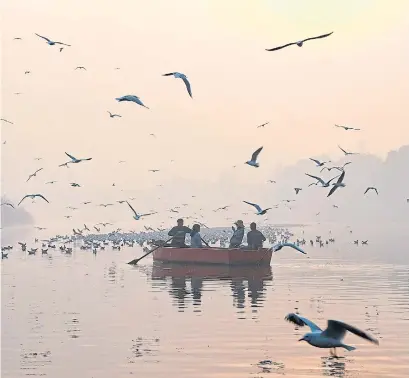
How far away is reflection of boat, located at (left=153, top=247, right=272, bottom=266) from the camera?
46.4 meters

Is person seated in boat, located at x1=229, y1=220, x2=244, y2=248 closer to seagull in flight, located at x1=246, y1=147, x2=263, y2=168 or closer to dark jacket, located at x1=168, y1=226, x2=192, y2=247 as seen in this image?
dark jacket, located at x1=168, y1=226, x2=192, y2=247

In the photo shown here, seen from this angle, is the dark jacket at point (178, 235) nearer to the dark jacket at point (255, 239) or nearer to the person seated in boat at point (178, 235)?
the person seated in boat at point (178, 235)

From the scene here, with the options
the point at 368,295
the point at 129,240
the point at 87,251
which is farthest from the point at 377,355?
the point at 129,240

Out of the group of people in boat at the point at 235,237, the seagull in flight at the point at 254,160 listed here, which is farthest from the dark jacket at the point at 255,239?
the seagull in flight at the point at 254,160

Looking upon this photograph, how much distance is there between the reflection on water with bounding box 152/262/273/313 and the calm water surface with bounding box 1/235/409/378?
2.0 inches

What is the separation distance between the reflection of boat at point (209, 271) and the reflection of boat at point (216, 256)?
1.22ft

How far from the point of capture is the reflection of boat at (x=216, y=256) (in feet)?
152

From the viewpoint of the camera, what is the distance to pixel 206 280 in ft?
137

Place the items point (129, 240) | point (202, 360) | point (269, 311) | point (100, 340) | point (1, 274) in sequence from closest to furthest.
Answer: point (202, 360) → point (100, 340) → point (269, 311) → point (1, 274) → point (129, 240)

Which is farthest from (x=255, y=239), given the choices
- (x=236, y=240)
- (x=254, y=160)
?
(x=254, y=160)

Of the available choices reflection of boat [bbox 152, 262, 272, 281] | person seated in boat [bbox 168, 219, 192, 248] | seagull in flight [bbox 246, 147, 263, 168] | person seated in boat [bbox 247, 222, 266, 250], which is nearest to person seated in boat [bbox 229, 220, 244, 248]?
person seated in boat [bbox 247, 222, 266, 250]

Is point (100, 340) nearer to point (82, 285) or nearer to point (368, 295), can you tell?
point (368, 295)

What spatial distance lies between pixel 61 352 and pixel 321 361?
6038 millimetres

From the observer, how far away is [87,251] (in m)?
74.4
